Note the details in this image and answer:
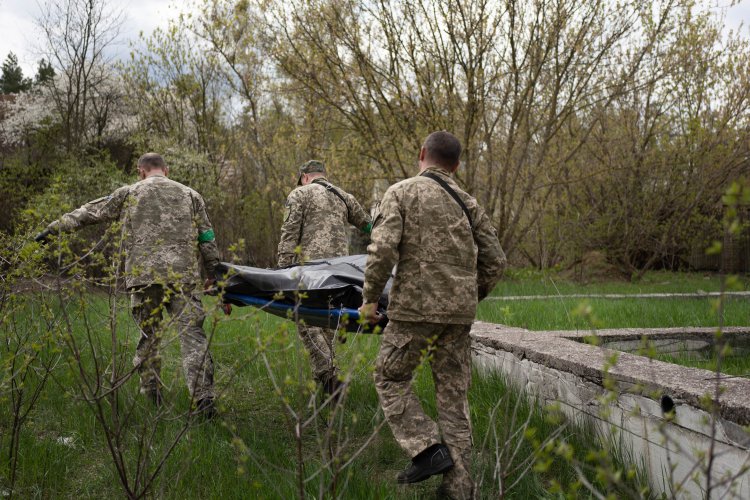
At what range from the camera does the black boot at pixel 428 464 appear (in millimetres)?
3463

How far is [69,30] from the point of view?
54.0ft

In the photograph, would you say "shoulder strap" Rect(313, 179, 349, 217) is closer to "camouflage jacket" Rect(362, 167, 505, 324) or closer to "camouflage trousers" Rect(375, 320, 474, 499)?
"camouflage jacket" Rect(362, 167, 505, 324)

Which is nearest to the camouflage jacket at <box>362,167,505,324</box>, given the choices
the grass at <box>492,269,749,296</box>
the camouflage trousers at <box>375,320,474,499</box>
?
the camouflage trousers at <box>375,320,474,499</box>

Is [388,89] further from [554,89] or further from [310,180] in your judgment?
[310,180]

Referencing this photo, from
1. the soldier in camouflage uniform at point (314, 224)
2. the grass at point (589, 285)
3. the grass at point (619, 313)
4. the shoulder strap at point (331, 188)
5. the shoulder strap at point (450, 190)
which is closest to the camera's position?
the shoulder strap at point (450, 190)

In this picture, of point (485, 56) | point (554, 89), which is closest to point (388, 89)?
point (485, 56)

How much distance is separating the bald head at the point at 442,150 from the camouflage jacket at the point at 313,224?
227 centimetres

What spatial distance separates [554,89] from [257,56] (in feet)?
32.5

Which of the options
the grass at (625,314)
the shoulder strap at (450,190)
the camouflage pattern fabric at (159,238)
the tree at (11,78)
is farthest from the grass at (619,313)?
the tree at (11,78)

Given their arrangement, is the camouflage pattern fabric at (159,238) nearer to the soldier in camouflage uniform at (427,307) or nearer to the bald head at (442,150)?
the soldier in camouflage uniform at (427,307)

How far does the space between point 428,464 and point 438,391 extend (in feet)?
1.45

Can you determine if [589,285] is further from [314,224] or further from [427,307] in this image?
[427,307]

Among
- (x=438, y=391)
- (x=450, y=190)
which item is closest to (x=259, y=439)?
(x=438, y=391)

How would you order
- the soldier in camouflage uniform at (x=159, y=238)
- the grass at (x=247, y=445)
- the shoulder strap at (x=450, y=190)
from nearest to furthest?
the grass at (x=247, y=445) < the shoulder strap at (x=450, y=190) < the soldier in camouflage uniform at (x=159, y=238)
